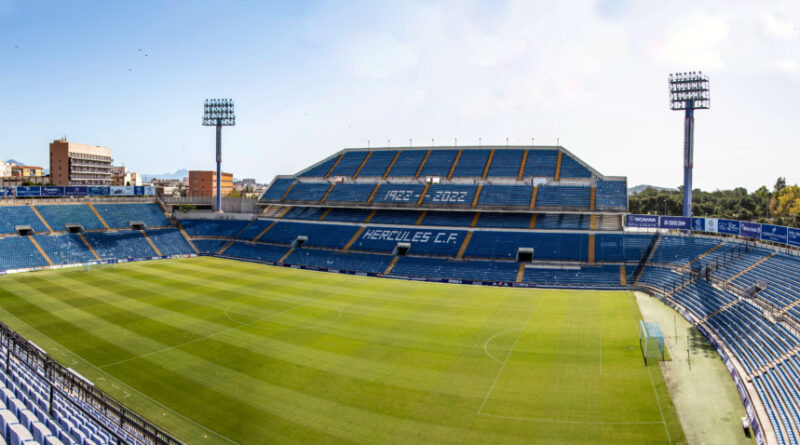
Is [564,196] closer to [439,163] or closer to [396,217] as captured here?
[439,163]

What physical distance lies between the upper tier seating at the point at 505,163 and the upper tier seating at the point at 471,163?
128 centimetres

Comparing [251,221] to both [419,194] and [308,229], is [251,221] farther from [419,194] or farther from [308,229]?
[419,194]

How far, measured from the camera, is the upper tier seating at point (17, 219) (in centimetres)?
4494

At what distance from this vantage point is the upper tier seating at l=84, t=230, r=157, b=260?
4709 cm

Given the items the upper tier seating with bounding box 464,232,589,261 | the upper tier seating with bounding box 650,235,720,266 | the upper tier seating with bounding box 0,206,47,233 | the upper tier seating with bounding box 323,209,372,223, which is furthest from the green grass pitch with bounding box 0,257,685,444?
the upper tier seating with bounding box 323,209,372,223

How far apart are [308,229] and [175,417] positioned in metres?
39.8

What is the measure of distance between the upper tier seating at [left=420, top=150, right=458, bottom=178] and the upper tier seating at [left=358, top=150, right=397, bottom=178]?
5980mm

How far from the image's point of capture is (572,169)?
5359 centimetres

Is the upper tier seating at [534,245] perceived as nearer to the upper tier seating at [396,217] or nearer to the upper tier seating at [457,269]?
the upper tier seating at [457,269]

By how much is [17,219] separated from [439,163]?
4754 centimetres

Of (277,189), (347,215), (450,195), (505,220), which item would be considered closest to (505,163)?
(450,195)

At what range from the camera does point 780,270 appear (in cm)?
2572

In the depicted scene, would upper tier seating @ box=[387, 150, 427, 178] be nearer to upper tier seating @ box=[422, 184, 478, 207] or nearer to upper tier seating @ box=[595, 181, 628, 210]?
upper tier seating @ box=[422, 184, 478, 207]

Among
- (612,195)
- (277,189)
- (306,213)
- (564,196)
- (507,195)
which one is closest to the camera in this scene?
(612,195)
